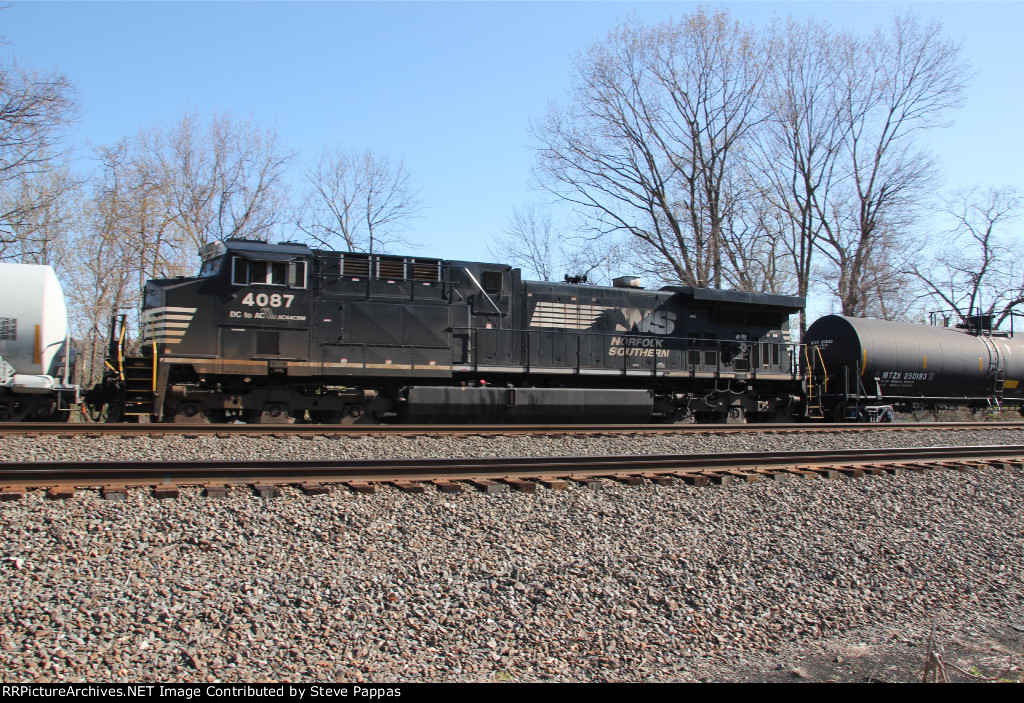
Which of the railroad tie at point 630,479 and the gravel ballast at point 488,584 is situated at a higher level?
the railroad tie at point 630,479

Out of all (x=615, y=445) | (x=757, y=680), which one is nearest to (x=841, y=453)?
(x=615, y=445)

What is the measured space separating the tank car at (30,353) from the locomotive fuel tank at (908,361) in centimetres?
1646

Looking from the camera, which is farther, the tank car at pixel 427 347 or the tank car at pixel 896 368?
the tank car at pixel 896 368

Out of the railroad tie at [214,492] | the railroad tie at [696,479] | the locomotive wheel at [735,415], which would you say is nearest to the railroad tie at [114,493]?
the railroad tie at [214,492]

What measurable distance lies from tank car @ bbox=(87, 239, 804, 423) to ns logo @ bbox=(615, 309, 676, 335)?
1.3 inches

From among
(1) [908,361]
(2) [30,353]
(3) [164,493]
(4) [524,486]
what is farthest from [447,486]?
(1) [908,361]

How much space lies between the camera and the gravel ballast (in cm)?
367

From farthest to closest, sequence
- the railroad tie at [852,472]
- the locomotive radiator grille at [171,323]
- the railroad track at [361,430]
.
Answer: the locomotive radiator grille at [171,323], the railroad track at [361,430], the railroad tie at [852,472]

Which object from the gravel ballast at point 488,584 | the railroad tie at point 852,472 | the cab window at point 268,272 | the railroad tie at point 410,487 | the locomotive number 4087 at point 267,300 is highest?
the cab window at point 268,272

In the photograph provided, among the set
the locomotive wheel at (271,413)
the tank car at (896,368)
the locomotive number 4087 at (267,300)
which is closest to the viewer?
the locomotive number 4087 at (267,300)

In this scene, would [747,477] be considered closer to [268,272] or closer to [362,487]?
[362,487]

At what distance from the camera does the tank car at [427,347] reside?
39.0ft

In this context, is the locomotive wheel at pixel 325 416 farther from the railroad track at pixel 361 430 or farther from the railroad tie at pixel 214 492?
the railroad tie at pixel 214 492

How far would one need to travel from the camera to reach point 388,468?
688 cm
